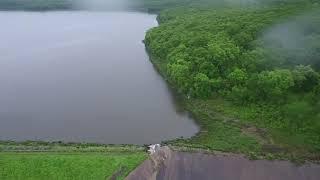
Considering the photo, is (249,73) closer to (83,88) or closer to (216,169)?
(216,169)

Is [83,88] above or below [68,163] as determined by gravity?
above

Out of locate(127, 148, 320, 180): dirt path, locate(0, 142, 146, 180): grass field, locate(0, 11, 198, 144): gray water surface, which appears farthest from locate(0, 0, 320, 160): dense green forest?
locate(0, 142, 146, 180): grass field

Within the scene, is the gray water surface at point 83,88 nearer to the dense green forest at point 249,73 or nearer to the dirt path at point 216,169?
the dense green forest at point 249,73

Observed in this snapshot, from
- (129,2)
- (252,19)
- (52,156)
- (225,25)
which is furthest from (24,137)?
(129,2)

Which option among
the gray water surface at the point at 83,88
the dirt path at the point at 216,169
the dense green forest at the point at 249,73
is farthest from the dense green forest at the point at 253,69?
the gray water surface at the point at 83,88

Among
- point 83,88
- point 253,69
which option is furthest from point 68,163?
point 253,69

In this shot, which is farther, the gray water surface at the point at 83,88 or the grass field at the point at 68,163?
the gray water surface at the point at 83,88

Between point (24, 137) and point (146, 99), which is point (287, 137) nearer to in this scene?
point (146, 99)
